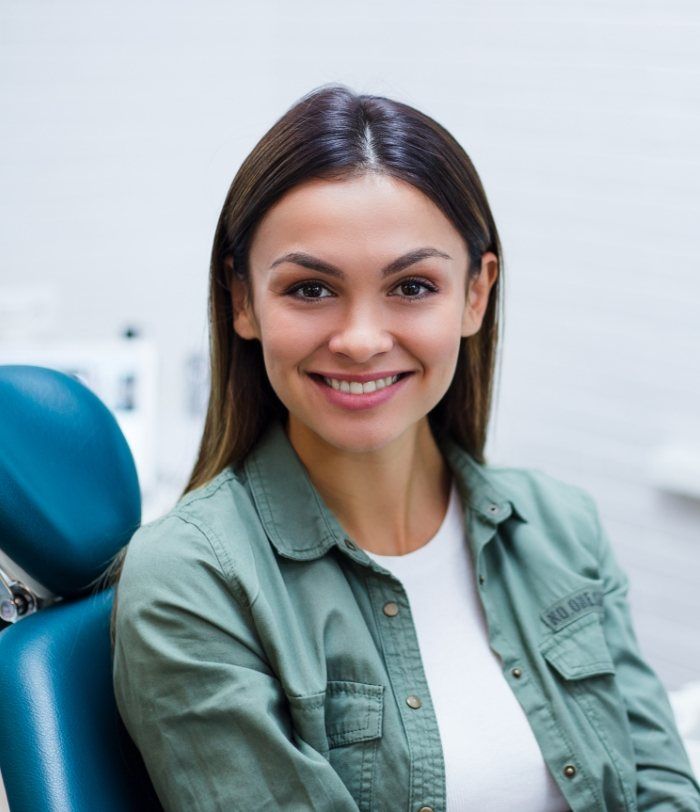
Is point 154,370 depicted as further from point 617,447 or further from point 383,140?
point 383,140

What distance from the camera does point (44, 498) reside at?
45.1 inches

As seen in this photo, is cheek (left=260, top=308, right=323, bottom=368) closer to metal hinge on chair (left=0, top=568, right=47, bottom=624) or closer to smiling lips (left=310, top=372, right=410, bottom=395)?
smiling lips (left=310, top=372, right=410, bottom=395)

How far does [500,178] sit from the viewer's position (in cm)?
264

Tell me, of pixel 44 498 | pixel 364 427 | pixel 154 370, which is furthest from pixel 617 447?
pixel 44 498

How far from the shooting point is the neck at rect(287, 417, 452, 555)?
1.32 m

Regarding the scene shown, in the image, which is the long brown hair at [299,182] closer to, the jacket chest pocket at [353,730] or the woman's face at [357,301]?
the woman's face at [357,301]

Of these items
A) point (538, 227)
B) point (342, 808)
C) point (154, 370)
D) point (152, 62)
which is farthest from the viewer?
point (152, 62)

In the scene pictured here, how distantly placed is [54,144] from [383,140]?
1787 millimetres

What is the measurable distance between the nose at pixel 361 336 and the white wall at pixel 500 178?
1.31 meters

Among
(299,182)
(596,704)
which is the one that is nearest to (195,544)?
(299,182)

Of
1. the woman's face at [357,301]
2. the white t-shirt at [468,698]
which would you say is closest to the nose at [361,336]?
the woman's face at [357,301]

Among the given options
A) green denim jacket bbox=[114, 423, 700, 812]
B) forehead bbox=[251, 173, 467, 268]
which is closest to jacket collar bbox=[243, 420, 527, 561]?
green denim jacket bbox=[114, 423, 700, 812]

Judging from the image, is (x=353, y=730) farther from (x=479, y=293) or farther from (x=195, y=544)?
(x=479, y=293)

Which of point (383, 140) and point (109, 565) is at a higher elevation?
point (383, 140)
